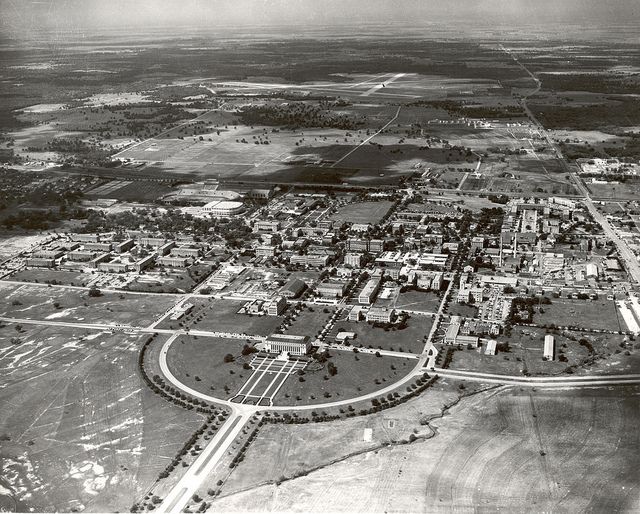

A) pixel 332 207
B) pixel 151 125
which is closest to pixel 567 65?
pixel 151 125

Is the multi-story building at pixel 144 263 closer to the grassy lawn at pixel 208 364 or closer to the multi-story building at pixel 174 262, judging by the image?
the multi-story building at pixel 174 262

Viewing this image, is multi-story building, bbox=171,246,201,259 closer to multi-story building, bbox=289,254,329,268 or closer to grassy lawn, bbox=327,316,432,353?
multi-story building, bbox=289,254,329,268

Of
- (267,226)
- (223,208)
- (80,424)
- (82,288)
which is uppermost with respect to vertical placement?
(223,208)

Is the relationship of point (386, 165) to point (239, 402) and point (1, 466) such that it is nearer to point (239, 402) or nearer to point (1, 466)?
point (239, 402)

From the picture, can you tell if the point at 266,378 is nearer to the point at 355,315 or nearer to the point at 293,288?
the point at 355,315

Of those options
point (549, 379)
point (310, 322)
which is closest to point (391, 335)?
point (310, 322)

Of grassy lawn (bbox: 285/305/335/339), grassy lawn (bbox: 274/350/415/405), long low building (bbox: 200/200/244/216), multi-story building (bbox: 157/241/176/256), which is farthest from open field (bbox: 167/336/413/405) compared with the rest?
long low building (bbox: 200/200/244/216)
